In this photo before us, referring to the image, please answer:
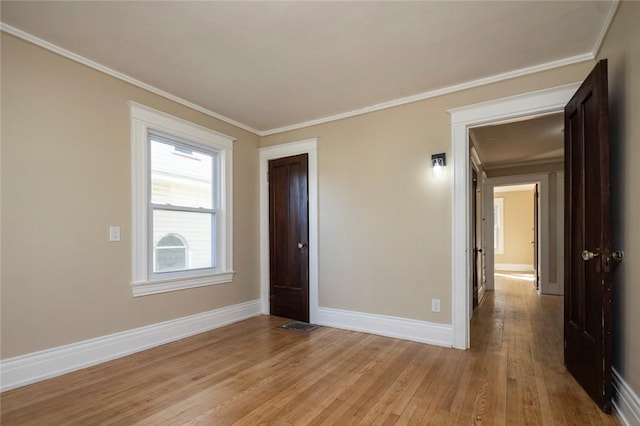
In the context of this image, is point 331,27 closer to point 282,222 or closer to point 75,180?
point 75,180

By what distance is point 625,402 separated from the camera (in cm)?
188

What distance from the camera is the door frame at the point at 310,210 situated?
4.13 meters

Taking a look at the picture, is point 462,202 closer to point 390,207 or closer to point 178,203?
point 390,207

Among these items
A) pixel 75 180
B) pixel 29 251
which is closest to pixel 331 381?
pixel 29 251

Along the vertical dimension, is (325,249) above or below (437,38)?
below

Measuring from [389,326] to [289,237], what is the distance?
5.59 feet

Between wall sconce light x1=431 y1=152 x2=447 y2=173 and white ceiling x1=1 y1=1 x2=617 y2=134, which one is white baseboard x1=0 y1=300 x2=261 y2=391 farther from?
wall sconce light x1=431 y1=152 x2=447 y2=173

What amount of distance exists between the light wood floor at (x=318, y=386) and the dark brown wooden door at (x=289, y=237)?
839 millimetres

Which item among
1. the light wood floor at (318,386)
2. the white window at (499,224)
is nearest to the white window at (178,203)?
the light wood floor at (318,386)

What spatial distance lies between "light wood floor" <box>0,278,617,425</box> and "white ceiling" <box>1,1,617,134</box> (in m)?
2.57

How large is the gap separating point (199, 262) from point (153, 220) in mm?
791

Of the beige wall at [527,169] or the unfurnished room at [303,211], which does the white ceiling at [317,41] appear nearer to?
the unfurnished room at [303,211]

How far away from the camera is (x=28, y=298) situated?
2418 mm

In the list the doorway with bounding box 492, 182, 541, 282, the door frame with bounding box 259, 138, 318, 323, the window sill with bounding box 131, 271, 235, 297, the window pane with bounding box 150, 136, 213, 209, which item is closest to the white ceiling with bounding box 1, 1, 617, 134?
the window pane with bounding box 150, 136, 213, 209
